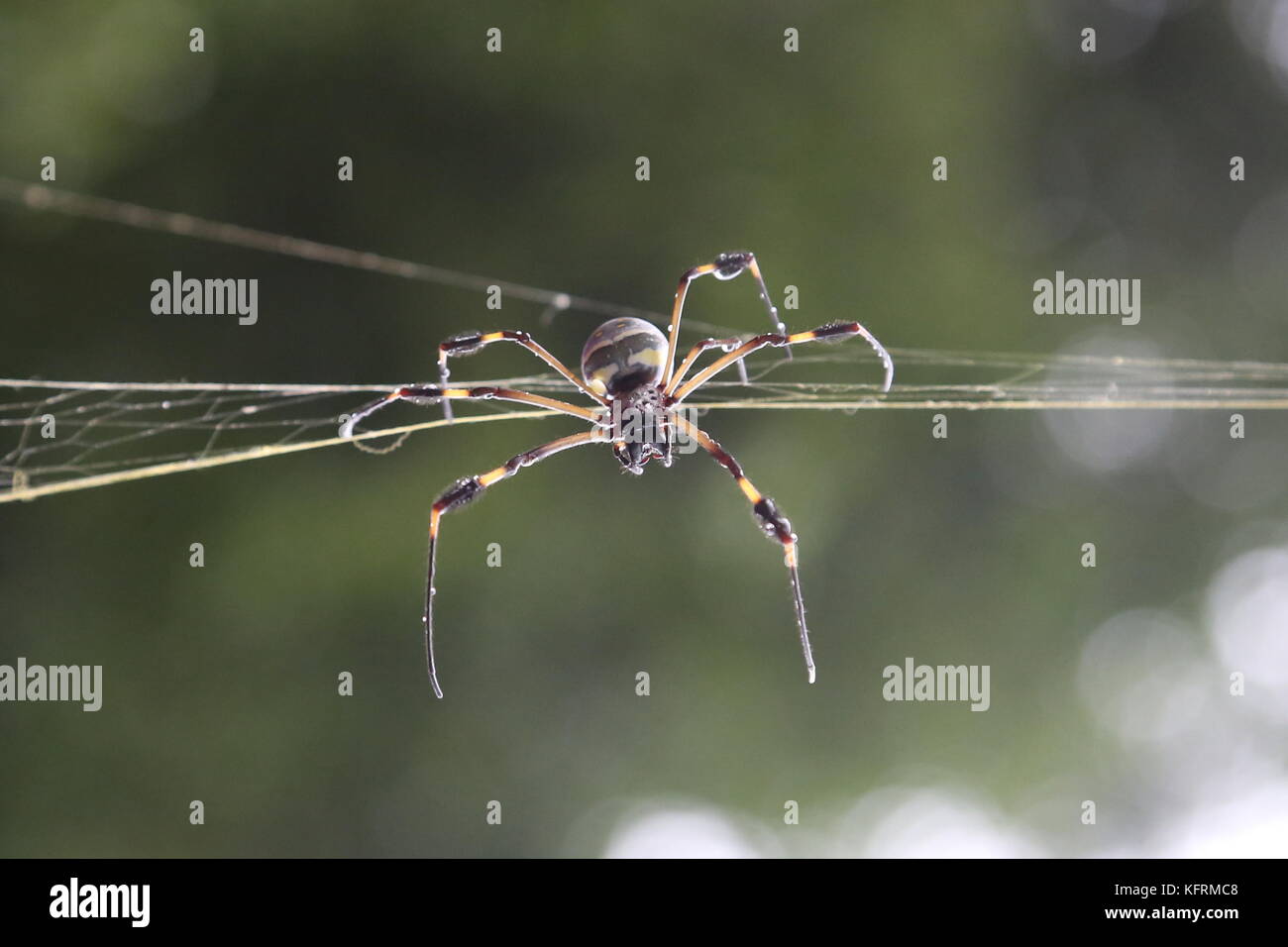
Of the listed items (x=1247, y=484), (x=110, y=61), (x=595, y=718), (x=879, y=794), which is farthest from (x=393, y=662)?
(x=1247, y=484)

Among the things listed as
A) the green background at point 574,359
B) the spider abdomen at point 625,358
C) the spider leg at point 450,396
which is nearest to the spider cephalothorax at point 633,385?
the spider abdomen at point 625,358

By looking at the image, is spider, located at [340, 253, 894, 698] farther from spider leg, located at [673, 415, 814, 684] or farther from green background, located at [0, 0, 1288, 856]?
green background, located at [0, 0, 1288, 856]

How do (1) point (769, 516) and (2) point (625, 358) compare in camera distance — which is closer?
(1) point (769, 516)

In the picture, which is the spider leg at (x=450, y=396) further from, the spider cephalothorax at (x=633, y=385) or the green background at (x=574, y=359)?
the green background at (x=574, y=359)

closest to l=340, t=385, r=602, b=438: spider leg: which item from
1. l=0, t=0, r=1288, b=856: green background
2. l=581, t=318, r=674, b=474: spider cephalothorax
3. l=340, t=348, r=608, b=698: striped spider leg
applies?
l=340, t=348, r=608, b=698: striped spider leg

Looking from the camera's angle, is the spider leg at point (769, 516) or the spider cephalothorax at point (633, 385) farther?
the spider cephalothorax at point (633, 385)

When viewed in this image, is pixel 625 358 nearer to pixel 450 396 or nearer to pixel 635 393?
pixel 635 393

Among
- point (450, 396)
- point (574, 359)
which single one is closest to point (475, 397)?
point (450, 396)
